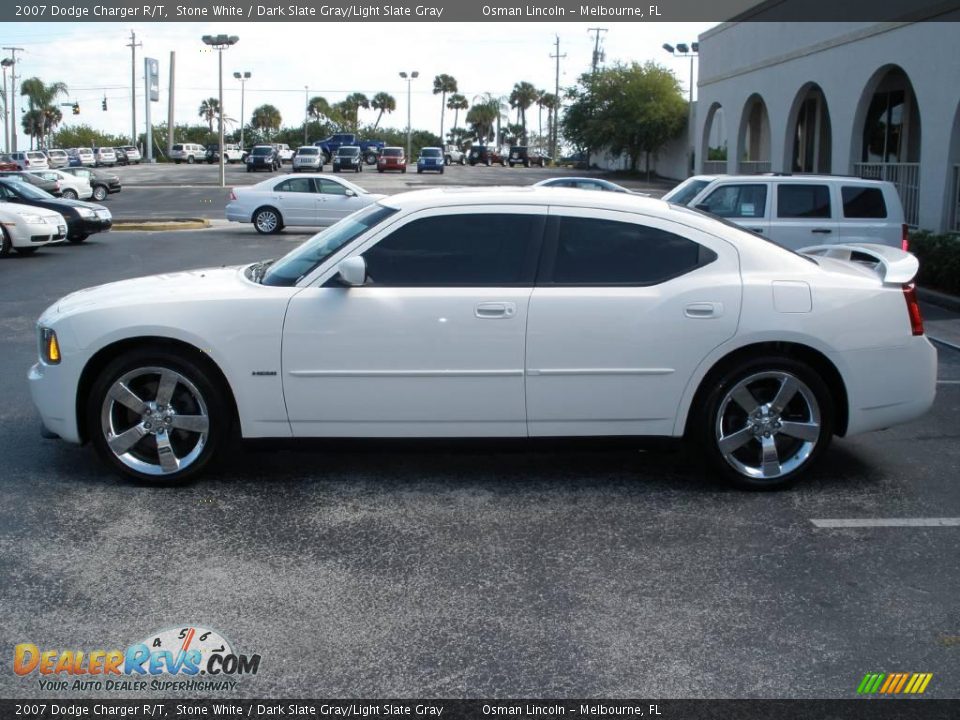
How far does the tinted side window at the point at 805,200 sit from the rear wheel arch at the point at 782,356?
26.2ft

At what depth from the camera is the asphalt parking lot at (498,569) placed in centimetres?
387

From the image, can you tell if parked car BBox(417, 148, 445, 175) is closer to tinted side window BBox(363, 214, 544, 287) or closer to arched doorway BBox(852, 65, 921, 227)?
arched doorway BBox(852, 65, 921, 227)

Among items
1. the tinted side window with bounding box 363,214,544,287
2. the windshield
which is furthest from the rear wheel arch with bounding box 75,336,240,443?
the tinted side window with bounding box 363,214,544,287

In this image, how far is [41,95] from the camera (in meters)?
106

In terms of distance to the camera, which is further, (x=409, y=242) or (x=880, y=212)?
(x=880, y=212)

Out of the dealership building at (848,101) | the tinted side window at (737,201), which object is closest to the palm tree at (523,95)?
the dealership building at (848,101)

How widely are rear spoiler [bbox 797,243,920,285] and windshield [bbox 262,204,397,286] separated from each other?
9.34 ft

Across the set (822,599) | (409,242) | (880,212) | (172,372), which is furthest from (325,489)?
(880,212)

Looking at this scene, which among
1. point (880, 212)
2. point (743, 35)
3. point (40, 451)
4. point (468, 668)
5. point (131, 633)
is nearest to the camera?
point (468, 668)

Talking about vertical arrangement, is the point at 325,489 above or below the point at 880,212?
below

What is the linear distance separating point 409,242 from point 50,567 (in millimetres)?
2470

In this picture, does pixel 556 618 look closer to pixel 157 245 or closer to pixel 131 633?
pixel 131 633

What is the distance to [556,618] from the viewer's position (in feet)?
13.9

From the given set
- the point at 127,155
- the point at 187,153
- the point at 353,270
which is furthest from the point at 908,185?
the point at 127,155
